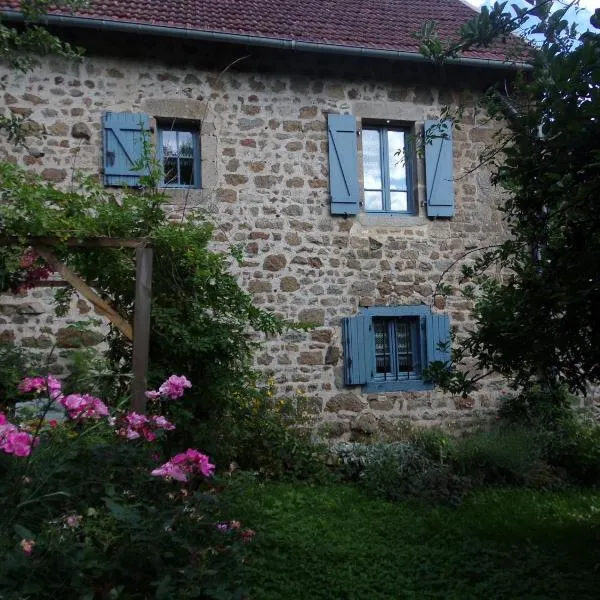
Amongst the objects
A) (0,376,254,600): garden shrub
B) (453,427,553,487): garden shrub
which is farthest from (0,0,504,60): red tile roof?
(0,376,254,600): garden shrub

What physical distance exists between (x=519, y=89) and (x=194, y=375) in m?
2.92

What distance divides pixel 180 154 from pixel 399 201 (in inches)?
103

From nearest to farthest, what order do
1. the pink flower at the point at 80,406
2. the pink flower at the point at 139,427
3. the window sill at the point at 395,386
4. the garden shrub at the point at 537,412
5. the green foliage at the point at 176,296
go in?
the pink flower at the point at 80,406 < the pink flower at the point at 139,427 < the green foliage at the point at 176,296 < the garden shrub at the point at 537,412 < the window sill at the point at 395,386

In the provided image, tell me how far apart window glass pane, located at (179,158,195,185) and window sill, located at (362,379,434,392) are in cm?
302

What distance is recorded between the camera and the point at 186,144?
744 cm

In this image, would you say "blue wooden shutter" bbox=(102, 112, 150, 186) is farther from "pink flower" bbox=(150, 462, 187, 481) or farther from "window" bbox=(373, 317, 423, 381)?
"pink flower" bbox=(150, 462, 187, 481)

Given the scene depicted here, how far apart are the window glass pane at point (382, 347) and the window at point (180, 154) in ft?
8.65

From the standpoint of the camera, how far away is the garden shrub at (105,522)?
2336 mm

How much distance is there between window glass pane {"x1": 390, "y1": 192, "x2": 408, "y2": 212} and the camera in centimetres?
802

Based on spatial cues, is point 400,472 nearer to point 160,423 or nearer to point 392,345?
point 392,345

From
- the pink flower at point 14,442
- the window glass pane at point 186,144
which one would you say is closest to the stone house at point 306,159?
the window glass pane at point 186,144

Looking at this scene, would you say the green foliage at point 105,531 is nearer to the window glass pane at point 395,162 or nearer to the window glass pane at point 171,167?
the window glass pane at point 171,167

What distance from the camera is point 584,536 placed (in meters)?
5.09

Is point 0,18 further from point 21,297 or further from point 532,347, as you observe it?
point 532,347
